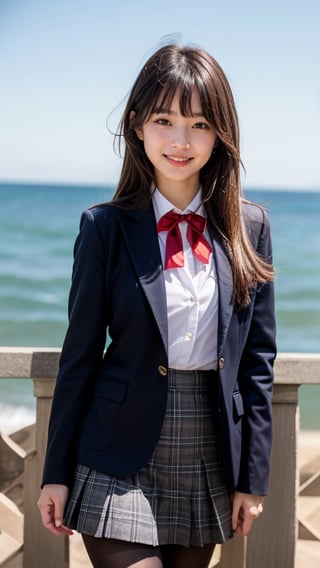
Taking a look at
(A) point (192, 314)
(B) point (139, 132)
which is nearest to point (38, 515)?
(A) point (192, 314)

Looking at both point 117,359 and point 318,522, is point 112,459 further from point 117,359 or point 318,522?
point 318,522

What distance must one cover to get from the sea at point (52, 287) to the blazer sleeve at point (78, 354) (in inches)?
22.8

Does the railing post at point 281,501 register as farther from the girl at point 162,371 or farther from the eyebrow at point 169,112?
the eyebrow at point 169,112

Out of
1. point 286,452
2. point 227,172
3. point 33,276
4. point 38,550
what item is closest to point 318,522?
point 286,452

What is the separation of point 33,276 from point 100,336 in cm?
2217

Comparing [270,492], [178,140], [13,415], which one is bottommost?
[13,415]

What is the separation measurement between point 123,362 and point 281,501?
2.81ft

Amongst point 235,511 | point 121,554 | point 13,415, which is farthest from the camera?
point 13,415

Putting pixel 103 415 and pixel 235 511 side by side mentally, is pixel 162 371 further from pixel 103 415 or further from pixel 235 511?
pixel 235 511

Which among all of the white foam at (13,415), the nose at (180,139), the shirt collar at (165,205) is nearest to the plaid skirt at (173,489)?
the shirt collar at (165,205)

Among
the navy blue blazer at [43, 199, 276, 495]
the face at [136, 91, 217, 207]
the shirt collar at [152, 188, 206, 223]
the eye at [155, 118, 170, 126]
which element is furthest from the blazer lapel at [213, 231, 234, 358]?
the eye at [155, 118, 170, 126]

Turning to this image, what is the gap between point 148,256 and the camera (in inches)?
91.4

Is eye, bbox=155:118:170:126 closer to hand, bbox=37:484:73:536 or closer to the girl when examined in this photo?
the girl

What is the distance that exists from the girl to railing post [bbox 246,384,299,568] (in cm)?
38
